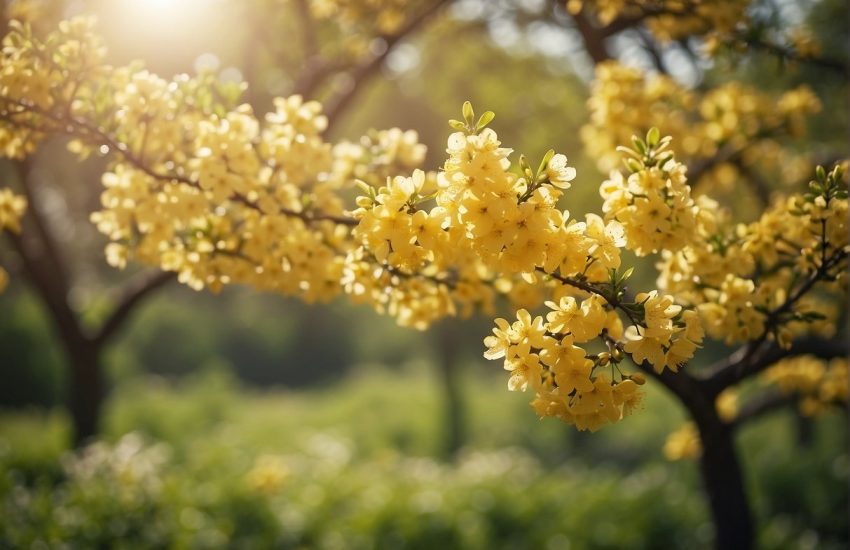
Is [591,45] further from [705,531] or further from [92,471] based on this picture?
[92,471]

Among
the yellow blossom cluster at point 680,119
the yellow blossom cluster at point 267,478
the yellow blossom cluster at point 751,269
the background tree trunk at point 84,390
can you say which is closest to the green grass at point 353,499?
the yellow blossom cluster at point 267,478

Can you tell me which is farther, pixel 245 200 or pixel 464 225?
pixel 245 200

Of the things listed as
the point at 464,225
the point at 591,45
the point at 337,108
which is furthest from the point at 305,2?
the point at 464,225

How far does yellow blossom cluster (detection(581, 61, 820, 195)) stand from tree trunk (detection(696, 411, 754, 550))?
1755 mm

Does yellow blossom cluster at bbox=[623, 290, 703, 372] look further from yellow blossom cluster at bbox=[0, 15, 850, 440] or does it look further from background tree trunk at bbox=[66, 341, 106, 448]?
background tree trunk at bbox=[66, 341, 106, 448]

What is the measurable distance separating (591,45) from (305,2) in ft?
8.72

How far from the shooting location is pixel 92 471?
19.2 ft

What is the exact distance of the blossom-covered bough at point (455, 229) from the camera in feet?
6.35

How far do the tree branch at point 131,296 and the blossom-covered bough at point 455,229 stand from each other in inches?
100

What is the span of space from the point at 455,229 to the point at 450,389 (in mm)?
10349

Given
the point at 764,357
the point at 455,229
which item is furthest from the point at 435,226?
the point at 764,357

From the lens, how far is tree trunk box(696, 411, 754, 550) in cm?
363

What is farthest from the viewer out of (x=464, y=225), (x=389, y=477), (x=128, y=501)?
(x=389, y=477)

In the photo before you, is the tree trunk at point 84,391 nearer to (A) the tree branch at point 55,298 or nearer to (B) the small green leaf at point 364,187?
(A) the tree branch at point 55,298
